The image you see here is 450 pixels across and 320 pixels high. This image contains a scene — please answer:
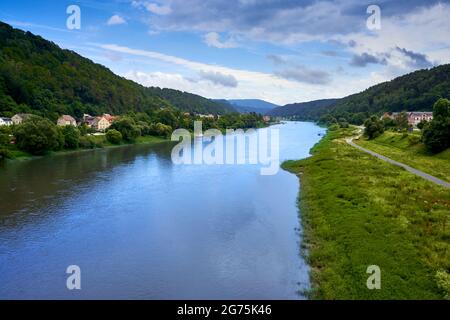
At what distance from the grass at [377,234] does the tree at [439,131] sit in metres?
13.8

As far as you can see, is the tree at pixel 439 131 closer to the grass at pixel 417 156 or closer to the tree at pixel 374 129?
the grass at pixel 417 156

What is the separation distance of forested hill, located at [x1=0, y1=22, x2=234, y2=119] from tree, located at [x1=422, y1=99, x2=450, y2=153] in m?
71.7

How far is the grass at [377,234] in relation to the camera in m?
12.2

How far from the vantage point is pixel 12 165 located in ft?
130

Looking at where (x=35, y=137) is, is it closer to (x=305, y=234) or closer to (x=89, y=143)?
(x=89, y=143)

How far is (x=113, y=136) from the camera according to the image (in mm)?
62469

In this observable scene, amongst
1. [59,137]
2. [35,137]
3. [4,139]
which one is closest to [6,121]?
[59,137]

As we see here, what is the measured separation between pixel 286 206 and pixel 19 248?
15.5 meters

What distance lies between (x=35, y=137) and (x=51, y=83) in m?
58.5

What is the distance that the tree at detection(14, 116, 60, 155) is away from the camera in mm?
45688

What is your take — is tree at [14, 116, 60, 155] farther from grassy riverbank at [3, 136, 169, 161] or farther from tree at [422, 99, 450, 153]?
tree at [422, 99, 450, 153]

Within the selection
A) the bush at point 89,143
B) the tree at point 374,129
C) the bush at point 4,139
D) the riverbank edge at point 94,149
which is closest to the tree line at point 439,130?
the tree at point 374,129

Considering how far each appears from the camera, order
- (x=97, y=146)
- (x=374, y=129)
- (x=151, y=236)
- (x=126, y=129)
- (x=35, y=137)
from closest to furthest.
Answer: (x=151, y=236) → (x=35, y=137) → (x=97, y=146) → (x=374, y=129) → (x=126, y=129)

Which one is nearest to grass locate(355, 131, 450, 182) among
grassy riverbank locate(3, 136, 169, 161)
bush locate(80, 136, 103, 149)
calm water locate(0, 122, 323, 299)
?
calm water locate(0, 122, 323, 299)
